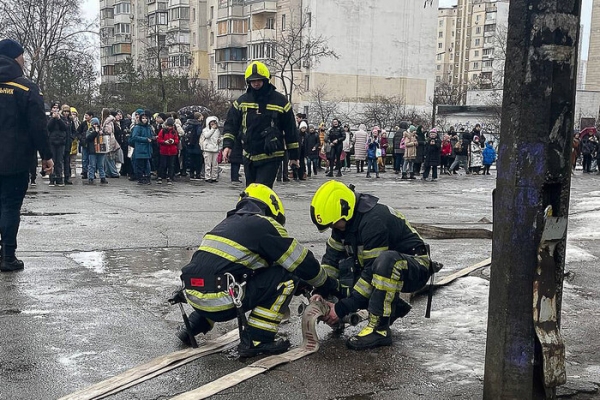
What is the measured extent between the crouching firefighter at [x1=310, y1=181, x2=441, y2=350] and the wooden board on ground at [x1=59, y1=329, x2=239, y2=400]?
2.64 feet

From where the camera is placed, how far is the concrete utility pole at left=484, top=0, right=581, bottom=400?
3.56 metres

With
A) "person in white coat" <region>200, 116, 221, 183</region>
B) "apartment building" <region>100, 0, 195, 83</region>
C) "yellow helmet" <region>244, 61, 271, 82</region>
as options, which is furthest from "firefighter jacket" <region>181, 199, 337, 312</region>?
"apartment building" <region>100, 0, 195, 83</region>

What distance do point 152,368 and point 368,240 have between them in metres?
1.78

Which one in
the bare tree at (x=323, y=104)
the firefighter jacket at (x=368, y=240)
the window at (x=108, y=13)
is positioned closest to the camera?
the firefighter jacket at (x=368, y=240)

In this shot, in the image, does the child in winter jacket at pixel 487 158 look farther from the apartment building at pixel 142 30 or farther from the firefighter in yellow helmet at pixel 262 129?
the apartment building at pixel 142 30

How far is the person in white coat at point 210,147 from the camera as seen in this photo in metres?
18.9

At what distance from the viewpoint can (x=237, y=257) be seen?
4.82m

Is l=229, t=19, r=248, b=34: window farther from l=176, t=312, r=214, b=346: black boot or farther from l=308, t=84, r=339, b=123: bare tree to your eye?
l=176, t=312, r=214, b=346: black boot

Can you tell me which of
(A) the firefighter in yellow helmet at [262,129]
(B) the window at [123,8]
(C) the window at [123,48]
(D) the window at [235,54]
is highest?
(B) the window at [123,8]

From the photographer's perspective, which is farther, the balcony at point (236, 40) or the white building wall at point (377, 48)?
the balcony at point (236, 40)

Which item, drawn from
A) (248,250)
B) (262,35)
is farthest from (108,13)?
(248,250)

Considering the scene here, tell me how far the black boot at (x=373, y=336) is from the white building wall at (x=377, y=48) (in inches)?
2105

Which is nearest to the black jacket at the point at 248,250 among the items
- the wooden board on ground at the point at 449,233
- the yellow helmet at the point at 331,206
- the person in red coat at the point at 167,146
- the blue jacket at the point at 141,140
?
the yellow helmet at the point at 331,206

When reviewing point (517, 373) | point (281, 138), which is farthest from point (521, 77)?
point (281, 138)
